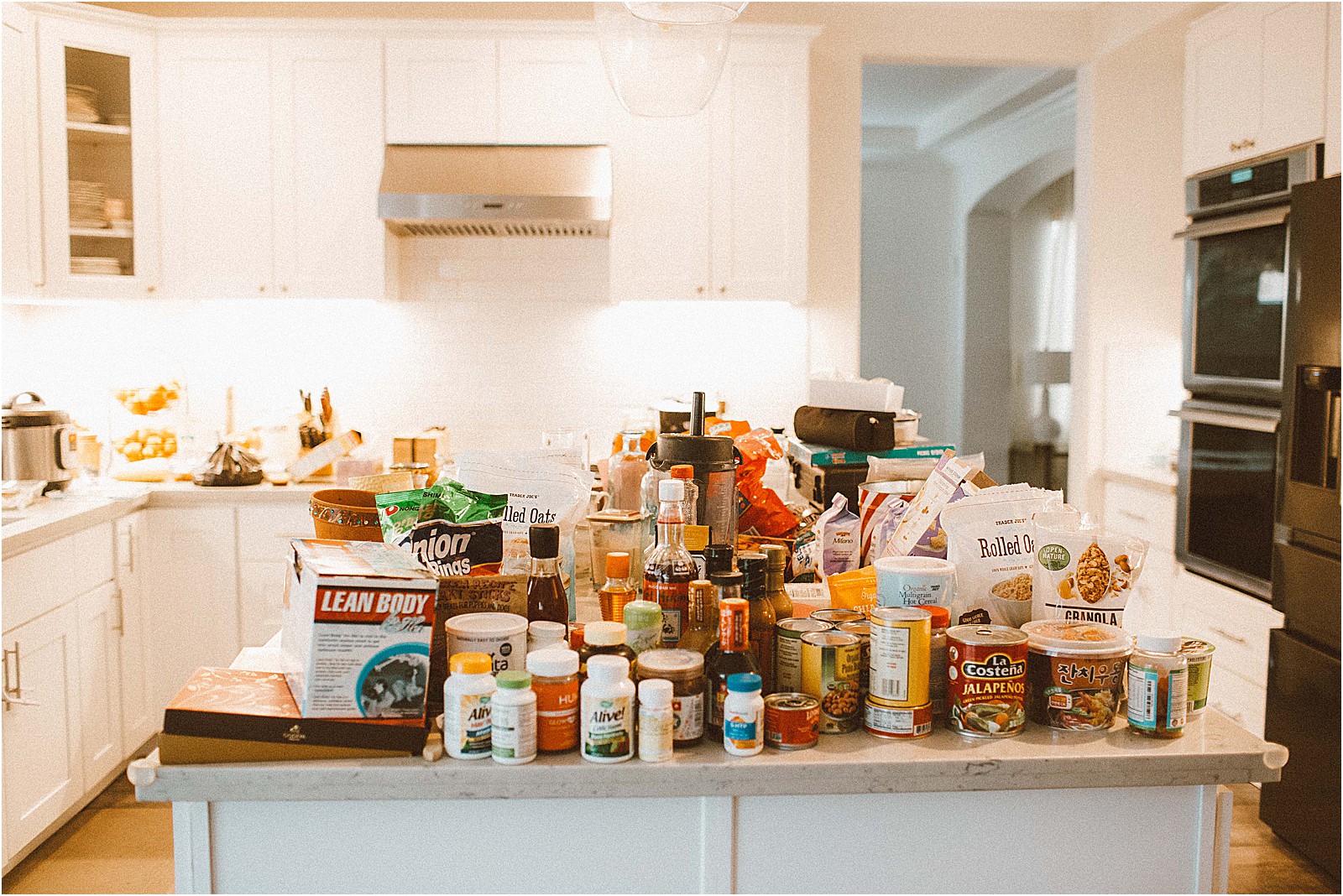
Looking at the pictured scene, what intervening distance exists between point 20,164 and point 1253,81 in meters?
4.01

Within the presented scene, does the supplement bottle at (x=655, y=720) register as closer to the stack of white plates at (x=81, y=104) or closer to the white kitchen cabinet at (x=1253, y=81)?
the white kitchen cabinet at (x=1253, y=81)

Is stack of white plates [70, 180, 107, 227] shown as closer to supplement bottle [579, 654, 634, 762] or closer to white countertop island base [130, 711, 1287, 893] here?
white countertop island base [130, 711, 1287, 893]

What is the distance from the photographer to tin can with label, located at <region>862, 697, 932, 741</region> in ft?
4.12

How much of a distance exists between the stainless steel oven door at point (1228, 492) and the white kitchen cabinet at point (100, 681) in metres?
3.47

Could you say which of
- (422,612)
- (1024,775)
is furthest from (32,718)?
(1024,775)

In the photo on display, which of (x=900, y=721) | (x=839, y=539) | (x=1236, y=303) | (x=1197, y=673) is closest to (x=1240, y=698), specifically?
(x=1236, y=303)

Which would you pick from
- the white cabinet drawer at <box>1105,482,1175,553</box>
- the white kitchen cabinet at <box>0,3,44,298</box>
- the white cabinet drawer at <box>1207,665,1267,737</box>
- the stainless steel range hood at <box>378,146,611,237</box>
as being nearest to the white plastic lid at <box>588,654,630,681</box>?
the white cabinet drawer at <box>1207,665,1267,737</box>

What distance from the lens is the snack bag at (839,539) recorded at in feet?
5.94

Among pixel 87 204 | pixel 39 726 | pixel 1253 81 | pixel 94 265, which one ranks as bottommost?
pixel 39 726

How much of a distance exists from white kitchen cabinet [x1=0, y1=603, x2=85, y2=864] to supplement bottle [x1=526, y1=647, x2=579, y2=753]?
2.14 metres

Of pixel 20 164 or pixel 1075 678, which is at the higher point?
pixel 20 164

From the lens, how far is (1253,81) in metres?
3.21

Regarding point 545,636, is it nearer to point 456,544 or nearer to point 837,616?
point 456,544

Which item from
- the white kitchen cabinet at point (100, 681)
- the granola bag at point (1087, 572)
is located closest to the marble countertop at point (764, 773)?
the granola bag at point (1087, 572)
